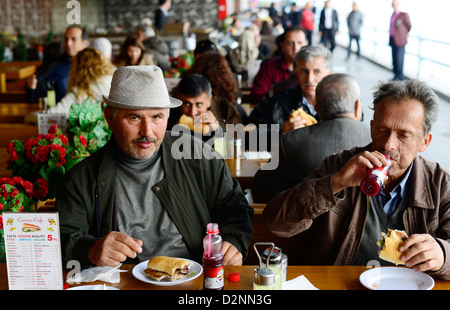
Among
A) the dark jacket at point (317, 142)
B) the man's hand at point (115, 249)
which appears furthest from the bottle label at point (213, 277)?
the dark jacket at point (317, 142)

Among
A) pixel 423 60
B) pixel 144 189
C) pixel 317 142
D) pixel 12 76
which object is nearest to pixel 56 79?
pixel 12 76

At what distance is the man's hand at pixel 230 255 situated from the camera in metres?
1.81

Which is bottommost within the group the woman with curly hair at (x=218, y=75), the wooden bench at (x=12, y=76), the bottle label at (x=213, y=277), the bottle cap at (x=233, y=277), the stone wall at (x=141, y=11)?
the wooden bench at (x=12, y=76)

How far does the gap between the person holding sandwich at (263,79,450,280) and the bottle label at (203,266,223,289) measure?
451mm

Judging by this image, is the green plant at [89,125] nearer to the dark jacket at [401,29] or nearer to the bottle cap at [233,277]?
the bottle cap at [233,277]

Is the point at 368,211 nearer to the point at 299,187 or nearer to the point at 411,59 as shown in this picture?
the point at 299,187

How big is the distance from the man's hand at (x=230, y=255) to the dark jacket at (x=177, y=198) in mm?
73

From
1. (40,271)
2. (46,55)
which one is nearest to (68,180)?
(40,271)

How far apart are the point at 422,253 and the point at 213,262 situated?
649 millimetres

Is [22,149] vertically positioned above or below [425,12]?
below

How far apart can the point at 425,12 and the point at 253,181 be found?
35.4 ft

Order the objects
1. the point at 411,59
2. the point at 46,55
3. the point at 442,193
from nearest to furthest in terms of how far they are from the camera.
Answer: the point at 442,193
the point at 46,55
the point at 411,59

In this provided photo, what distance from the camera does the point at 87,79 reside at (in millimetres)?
4141
